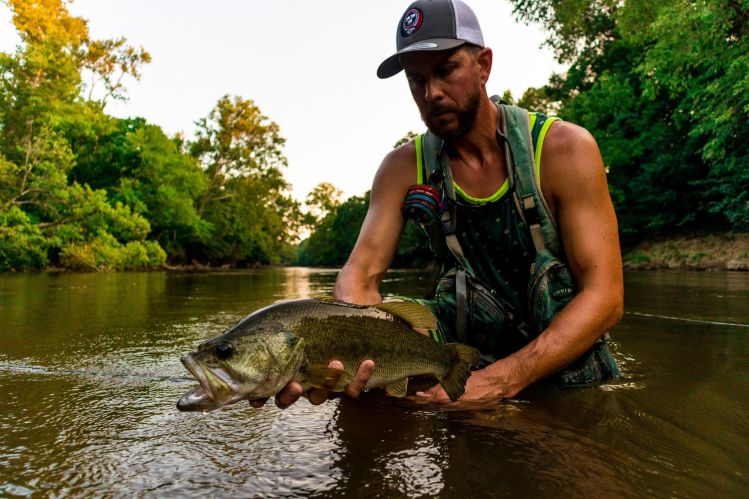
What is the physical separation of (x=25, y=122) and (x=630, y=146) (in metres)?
32.3

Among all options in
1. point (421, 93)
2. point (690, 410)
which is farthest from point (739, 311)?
point (421, 93)

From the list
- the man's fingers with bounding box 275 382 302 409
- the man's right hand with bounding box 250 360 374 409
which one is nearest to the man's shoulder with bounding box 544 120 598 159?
the man's right hand with bounding box 250 360 374 409

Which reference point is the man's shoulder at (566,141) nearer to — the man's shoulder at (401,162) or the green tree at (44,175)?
the man's shoulder at (401,162)

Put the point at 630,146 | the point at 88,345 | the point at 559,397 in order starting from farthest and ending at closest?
the point at 630,146 < the point at 88,345 < the point at 559,397

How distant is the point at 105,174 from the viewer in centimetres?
3747

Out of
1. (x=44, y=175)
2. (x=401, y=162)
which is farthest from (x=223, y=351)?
(x=44, y=175)

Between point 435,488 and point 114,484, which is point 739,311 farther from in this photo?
point 114,484

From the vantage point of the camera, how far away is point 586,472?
72.9 inches

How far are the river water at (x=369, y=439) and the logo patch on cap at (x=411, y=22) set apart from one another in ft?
6.91

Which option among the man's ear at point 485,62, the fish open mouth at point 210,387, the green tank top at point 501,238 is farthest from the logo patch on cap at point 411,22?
the fish open mouth at point 210,387

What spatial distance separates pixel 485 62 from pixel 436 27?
0.42 m

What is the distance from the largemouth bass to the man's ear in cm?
163

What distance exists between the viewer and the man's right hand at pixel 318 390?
215 centimetres

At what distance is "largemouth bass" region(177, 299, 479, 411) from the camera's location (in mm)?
1966
